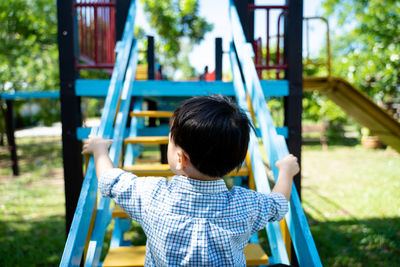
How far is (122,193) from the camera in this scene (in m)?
1.33

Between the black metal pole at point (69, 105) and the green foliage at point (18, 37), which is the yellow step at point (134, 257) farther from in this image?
the green foliage at point (18, 37)

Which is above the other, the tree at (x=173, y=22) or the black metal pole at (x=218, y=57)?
the tree at (x=173, y=22)

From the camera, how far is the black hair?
1.14 meters

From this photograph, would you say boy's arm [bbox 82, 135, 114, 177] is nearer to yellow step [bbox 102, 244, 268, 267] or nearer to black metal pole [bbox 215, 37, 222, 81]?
yellow step [bbox 102, 244, 268, 267]

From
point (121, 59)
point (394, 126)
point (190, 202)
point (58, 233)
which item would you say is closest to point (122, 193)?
point (190, 202)

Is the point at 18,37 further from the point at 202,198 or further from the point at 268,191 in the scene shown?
the point at 202,198

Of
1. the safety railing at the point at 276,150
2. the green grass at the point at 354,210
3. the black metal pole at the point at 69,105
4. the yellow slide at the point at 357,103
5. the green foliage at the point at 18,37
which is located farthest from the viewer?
the green foliage at the point at 18,37

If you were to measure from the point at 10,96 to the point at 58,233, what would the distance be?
3995 millimetres

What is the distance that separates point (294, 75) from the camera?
2.99m

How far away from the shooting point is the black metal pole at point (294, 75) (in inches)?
116

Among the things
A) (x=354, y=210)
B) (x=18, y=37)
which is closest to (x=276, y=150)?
(x=354, y=210)

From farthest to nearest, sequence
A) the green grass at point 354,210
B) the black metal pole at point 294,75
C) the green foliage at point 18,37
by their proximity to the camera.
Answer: the green foliage at point 18,37 → the green grass at point 354,210 → the black metal pole at point 294,75

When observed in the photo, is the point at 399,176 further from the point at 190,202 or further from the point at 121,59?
the point at 190,202

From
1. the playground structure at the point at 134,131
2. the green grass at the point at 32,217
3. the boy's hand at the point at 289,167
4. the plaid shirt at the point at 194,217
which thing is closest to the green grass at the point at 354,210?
the playground structure at the point at 134,131
